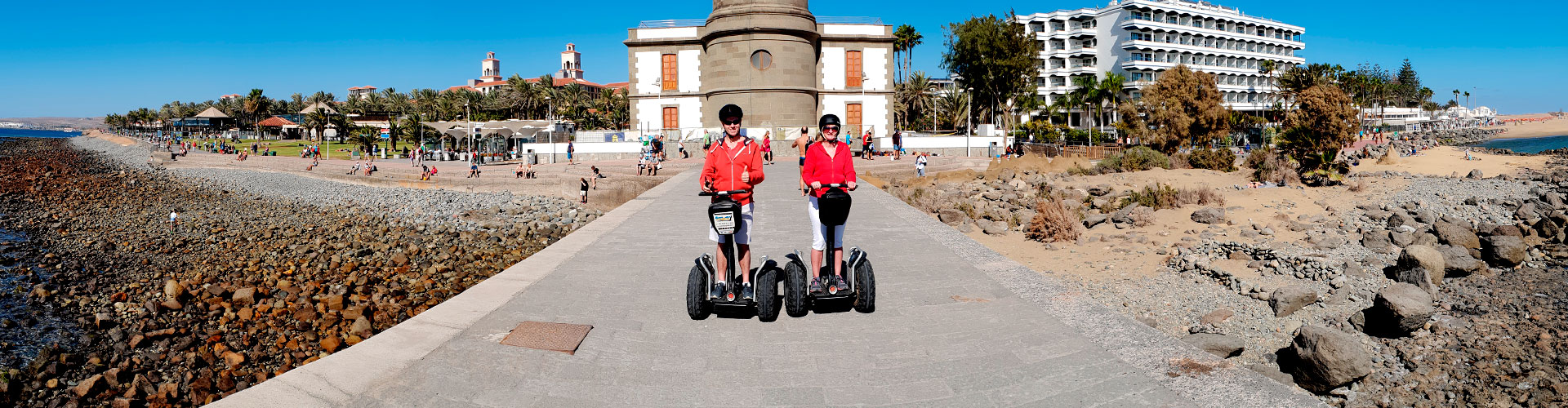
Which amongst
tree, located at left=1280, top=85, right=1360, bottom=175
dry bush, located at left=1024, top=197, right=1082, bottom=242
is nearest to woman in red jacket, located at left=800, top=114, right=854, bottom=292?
dry bush, located at left=1024, top=197, right=1082, bottom=242

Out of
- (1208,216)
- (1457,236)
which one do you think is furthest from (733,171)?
(1208,216)

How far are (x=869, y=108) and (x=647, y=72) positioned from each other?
39.8 ft

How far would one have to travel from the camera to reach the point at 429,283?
11797 millimetres

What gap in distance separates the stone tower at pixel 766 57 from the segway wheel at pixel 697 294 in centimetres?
3543

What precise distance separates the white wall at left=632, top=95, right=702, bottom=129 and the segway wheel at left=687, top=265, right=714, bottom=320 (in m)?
39.0

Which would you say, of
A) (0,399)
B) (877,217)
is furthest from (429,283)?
(877,217)

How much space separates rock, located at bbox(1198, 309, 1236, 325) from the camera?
645cm

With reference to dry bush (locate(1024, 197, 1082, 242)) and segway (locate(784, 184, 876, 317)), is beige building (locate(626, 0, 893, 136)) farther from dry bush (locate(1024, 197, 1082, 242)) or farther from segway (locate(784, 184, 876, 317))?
segway (locate(784, 184, 876, 317))

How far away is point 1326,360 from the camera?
439 cm

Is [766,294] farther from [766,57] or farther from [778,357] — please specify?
[766,57]

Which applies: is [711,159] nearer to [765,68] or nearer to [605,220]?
[605,220]

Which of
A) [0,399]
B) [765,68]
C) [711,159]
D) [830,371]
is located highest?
[765,68]

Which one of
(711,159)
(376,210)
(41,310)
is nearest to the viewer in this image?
(711,159)

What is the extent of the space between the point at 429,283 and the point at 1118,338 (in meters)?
9.92
